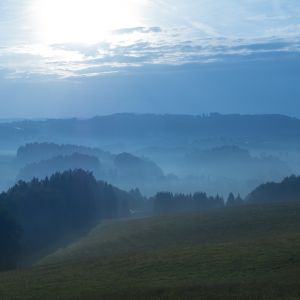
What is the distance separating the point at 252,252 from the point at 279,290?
7.71 metres

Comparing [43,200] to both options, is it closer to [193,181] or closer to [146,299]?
[146,299]

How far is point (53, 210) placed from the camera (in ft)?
217

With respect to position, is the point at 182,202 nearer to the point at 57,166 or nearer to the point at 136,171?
the point at 57,166

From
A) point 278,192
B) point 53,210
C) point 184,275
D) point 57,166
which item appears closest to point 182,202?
point 278,192

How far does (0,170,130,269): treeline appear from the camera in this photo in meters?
52.6

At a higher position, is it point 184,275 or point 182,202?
point 182,202

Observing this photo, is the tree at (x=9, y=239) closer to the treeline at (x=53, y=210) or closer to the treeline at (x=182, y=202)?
the treeline at (x=53, y=210)

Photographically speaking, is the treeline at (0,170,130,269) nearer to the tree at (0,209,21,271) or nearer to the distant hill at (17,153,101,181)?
the tree at (0,209,21,271)

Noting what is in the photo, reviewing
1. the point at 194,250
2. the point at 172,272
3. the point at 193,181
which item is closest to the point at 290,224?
the point at 194,250

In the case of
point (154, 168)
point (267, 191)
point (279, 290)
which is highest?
point (154, 168)

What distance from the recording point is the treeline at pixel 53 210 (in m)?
52.6

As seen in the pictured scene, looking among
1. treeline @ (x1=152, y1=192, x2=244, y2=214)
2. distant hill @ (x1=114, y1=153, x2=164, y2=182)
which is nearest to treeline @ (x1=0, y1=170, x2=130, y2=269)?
treeline @ (x1=152, y1=192, x2=244, y2=214)

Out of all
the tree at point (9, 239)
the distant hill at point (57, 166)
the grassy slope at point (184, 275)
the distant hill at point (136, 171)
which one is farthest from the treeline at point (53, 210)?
the distant hill at point (136, 171)

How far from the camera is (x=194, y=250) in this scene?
30.1m
